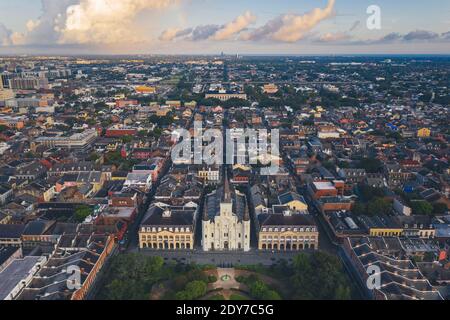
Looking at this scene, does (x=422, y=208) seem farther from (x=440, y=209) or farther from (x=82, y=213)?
(x=82, y=213)

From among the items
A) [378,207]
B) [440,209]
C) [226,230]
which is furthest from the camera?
[440,209]

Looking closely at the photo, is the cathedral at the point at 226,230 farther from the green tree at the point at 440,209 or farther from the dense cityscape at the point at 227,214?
the green tree at the point at 440,209

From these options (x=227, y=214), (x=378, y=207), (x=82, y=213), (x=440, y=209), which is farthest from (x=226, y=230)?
(x=440, y=209)

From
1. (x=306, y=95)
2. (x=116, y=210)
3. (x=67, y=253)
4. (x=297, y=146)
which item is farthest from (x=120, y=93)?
(x=67, y=253)

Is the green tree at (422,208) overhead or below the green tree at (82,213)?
below

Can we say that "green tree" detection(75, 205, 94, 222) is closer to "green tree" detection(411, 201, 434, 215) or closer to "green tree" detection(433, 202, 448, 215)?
"green tree" detection(411, 201, 434, 215)

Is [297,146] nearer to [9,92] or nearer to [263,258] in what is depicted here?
[263,258]

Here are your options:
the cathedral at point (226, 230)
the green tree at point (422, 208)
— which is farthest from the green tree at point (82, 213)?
the green tree at point (422, 208)
